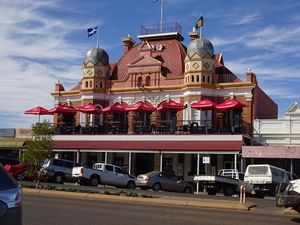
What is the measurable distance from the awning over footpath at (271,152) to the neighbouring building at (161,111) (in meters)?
0.71

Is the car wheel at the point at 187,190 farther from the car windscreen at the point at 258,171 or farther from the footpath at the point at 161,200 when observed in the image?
the footpath at the point at 161,200

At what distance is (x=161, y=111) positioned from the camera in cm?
4534

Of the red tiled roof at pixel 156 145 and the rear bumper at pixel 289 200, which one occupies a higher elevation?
the red tiled roof at pixel 156 145

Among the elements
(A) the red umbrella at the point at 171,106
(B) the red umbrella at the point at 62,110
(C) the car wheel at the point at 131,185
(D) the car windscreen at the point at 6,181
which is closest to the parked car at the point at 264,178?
(C) the car wheel at the point at 131,185

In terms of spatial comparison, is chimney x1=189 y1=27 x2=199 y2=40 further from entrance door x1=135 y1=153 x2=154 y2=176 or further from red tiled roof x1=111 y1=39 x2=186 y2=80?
entrance door x1=135 y1=153 x2=154 y2=176

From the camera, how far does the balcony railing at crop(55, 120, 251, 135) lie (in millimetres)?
39344

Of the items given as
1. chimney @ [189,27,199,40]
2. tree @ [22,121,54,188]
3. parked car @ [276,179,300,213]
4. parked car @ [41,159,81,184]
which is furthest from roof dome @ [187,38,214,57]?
parked car @ [276,179,300,213]

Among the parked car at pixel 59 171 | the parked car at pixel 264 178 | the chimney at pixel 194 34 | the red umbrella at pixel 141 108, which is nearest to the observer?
the parked car at pixel 264 178

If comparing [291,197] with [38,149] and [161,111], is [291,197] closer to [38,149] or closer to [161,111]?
[38,149]

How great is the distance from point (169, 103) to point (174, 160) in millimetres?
4802

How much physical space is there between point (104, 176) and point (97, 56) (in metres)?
19.2

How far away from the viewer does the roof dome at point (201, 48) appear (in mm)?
44094

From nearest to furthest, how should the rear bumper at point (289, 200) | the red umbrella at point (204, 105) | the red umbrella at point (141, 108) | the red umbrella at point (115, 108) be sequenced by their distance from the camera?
the rear bumper at point (289, 200), the red umbrella at point (204, 105), the red umbrella at point (141, 108), the red umbrella at point (115, 108)

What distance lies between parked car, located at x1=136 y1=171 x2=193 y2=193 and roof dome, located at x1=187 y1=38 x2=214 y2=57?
15.4 m
